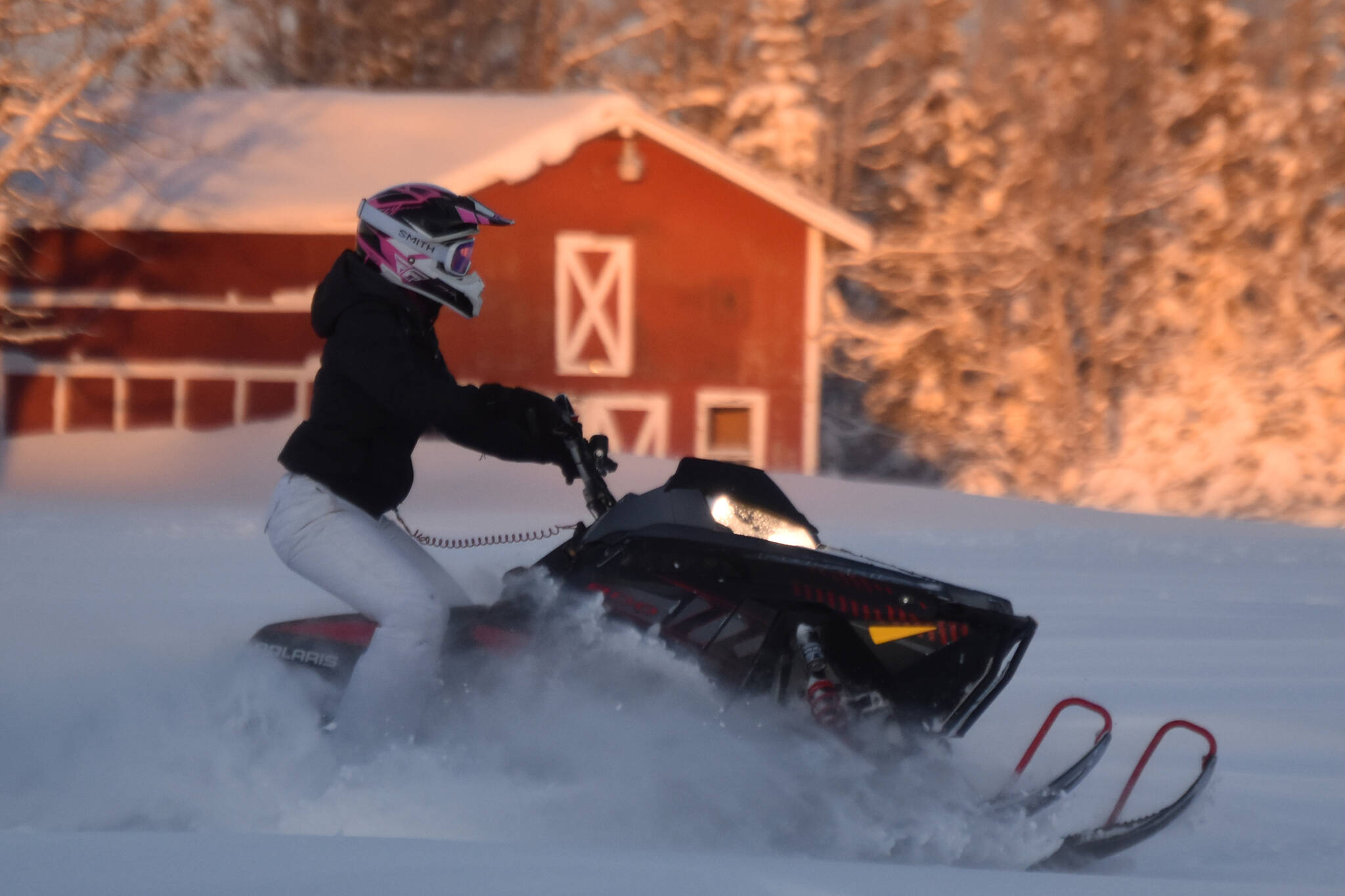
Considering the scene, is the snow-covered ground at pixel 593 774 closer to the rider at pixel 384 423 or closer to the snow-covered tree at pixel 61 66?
the rider at pixel 384 423

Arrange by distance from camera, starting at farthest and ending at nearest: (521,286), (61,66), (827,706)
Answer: (521,286)
(61,66)
(827,706)

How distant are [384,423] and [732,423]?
46.8 ft

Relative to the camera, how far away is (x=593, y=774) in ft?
11.2

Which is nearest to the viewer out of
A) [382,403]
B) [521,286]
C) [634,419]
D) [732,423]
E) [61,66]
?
[382,403]

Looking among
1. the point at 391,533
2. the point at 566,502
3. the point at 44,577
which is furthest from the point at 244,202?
the point at 391,533

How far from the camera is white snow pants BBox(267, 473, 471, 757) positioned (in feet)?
11.3

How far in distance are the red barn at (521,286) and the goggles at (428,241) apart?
13.3m

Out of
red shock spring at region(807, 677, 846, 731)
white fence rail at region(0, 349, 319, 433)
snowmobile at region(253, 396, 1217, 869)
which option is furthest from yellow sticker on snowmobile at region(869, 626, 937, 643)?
white fence rail at region(0, 349, 319, 433)

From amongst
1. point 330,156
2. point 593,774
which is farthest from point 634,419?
point 593,774

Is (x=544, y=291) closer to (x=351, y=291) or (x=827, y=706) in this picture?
(x=351, y=291)

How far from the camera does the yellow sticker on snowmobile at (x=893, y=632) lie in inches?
131

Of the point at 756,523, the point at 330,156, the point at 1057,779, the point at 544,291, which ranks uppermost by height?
the point at 330,156

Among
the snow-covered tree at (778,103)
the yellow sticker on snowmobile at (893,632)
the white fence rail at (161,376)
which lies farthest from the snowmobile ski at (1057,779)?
the snow-covered tree at (778,103)

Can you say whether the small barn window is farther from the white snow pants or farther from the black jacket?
the white snow pants
